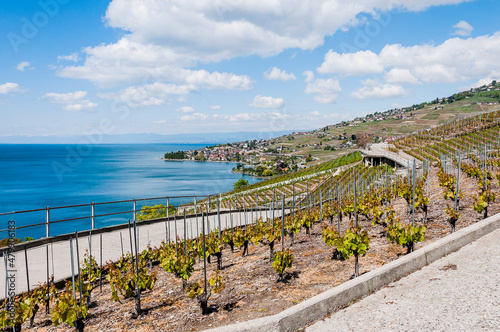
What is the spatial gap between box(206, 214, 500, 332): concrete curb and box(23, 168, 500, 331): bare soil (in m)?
Result: 0.51

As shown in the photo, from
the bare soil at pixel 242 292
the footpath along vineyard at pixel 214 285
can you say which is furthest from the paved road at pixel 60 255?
the bare soil at pixel 242 292

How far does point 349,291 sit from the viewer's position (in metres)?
4.99

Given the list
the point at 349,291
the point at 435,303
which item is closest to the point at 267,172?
the point at 349,291

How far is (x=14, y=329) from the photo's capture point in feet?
15.9

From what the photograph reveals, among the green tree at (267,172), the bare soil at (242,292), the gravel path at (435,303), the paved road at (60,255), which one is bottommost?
the green tree at (267,172)

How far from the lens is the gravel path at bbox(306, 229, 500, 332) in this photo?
420 cm

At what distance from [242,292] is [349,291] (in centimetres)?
191

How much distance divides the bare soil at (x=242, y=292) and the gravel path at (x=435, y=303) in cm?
89

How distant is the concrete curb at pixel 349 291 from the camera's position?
428 cm

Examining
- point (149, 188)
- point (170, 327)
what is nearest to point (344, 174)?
point (170, 327)

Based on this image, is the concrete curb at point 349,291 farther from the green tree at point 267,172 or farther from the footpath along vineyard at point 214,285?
the green tree at point 267,172

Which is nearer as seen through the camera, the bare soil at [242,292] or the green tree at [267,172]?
the bare soil at [242,292]

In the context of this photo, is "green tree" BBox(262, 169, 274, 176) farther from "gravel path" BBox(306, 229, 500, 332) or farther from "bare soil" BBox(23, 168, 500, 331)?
"gravel path" BBox(306, 229, 500, 332)

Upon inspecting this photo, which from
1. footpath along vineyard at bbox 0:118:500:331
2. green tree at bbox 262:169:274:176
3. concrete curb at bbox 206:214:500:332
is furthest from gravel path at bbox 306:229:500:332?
green tree at bbox 262:169:274:176
